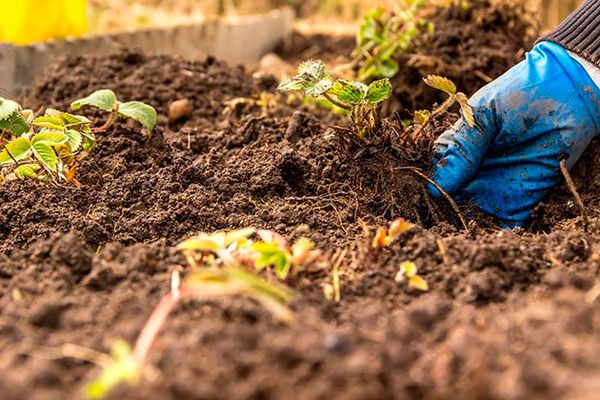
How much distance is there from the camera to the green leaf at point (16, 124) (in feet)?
Answer: 7.27

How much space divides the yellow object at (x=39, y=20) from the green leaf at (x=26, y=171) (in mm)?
1643

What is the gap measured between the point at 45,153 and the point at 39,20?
1.87 meters

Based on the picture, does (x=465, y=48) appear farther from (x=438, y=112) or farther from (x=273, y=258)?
(x=273, y=258)

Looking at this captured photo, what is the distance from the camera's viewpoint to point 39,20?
373cm

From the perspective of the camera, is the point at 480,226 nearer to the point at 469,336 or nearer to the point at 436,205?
the point at 436,205

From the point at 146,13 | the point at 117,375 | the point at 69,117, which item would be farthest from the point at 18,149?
the point at 146,13

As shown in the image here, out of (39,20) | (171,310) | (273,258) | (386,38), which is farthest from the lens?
(39,20)

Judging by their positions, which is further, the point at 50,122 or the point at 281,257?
the point at 50,122

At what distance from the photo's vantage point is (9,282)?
158 cm

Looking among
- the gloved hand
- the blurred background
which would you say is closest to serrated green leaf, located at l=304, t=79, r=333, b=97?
the gloved hand

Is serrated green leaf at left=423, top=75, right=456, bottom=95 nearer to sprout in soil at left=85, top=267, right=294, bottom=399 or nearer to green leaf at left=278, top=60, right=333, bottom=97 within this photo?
green leaf at left=278, top=60, right=333, bottom=97

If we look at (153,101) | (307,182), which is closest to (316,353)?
(307,182)

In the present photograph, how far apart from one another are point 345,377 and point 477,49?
2722 millimetres

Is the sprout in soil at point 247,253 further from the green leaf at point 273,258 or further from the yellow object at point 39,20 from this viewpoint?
the yellow object at point 39,20
